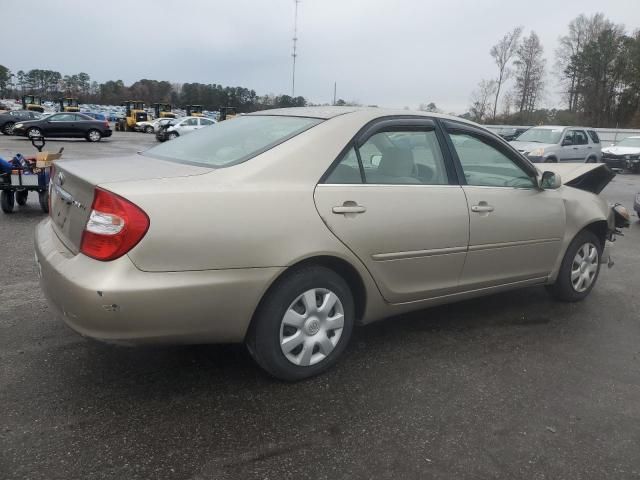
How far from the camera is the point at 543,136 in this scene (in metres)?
16.7

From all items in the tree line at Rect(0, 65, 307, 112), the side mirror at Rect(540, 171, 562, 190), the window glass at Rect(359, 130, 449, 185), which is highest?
the tree line at Rect(0, 65, 307, 112)

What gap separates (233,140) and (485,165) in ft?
5.95

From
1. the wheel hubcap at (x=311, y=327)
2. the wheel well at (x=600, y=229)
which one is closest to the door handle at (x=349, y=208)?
the wheel hubcap at (x=311, y=327)

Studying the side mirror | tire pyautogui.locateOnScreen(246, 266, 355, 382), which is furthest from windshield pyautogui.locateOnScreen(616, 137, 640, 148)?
tire pyautogui.locateOnScreen(246, 266, 355, 382)

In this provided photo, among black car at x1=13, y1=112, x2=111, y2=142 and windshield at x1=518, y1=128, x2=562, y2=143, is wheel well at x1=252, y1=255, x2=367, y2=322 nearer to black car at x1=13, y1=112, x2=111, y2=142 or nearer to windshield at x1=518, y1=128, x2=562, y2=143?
windshield at x1=518, y1=128, x2=562, y2=143

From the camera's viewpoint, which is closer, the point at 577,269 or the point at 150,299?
the point at 150,299

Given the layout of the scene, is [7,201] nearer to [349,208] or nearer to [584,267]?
[349,208]

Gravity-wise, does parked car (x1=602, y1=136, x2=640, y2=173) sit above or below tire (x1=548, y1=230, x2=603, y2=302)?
above

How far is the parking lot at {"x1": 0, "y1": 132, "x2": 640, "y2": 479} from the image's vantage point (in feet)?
7.71

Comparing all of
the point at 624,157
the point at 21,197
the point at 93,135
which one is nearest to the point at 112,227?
the point at 21,197

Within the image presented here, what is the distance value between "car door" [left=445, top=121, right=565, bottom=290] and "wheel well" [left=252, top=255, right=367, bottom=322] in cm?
83

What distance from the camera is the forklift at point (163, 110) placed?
47.5 metres

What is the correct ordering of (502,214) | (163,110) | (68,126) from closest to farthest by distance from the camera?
(502,214) → (68,126) → (163,110)

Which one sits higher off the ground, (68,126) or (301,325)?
(68,126)
